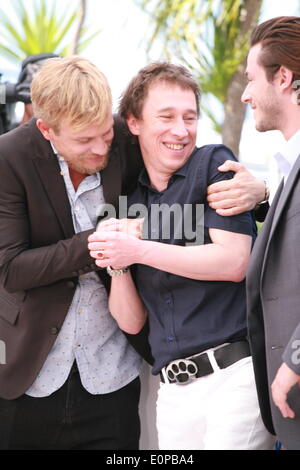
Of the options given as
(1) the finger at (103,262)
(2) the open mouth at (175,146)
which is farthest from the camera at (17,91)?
(1) the finger at (103,262)

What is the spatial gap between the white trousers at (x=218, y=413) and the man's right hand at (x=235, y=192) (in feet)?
1.65

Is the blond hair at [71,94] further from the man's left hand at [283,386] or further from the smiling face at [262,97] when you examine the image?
the man's left hand at [283,386]

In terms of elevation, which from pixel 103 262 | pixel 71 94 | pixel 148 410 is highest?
pixel 71 94

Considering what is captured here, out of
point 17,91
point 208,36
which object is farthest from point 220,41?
point 17,91

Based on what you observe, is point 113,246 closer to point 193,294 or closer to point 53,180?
point 193,294

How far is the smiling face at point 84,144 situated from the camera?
2.47 meters

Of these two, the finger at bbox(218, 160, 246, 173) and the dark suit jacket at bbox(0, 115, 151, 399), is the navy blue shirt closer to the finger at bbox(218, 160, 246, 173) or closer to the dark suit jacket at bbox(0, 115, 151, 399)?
the finger at bbox(218, 160, 246, 173)

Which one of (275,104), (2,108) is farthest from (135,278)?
Answer: (2,108)

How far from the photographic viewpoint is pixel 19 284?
2.52 m

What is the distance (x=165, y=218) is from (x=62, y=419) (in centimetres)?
89

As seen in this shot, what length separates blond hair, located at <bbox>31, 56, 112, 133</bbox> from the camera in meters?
2.41

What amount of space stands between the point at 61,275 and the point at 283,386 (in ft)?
3.00

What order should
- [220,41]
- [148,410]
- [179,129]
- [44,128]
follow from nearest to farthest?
[179,129]
[44,128]
[148,410]
[220,41]

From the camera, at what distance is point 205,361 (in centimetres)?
231
